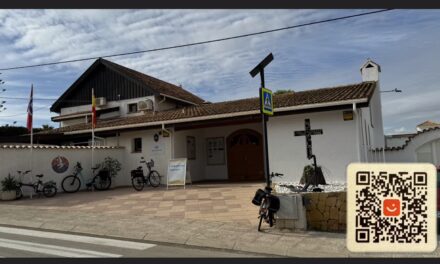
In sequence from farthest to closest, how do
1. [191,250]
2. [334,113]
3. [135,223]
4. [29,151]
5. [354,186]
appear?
[29,151] < [334,113] < [135,223] < [191,250] < [354,186]

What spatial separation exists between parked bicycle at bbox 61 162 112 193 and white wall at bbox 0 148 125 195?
197 millimetres

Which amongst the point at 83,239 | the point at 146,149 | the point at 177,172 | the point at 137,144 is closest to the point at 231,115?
the point at 177,172

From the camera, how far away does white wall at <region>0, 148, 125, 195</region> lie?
1338 centimetres

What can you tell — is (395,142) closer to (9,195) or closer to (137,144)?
(137,144)

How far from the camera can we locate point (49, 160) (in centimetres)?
1480

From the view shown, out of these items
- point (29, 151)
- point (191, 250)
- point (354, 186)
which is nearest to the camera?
point (354, 186)

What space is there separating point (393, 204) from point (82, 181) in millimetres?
14306

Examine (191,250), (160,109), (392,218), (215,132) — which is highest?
(160,109)

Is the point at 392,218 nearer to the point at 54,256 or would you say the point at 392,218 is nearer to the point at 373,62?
the point at 54,256

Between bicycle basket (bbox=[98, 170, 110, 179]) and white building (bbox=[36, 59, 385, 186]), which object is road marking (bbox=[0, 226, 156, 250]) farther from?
white building (bbox=[36, 59, 385, 186])

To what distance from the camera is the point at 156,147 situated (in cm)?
1708

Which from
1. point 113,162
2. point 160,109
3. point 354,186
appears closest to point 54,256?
point 354,186

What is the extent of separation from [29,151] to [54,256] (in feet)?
31.0

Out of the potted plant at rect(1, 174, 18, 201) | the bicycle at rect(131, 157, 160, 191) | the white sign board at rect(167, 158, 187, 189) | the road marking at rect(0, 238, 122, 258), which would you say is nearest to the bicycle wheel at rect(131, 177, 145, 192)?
the bicycle at rect(131, 157, 160, 191)
